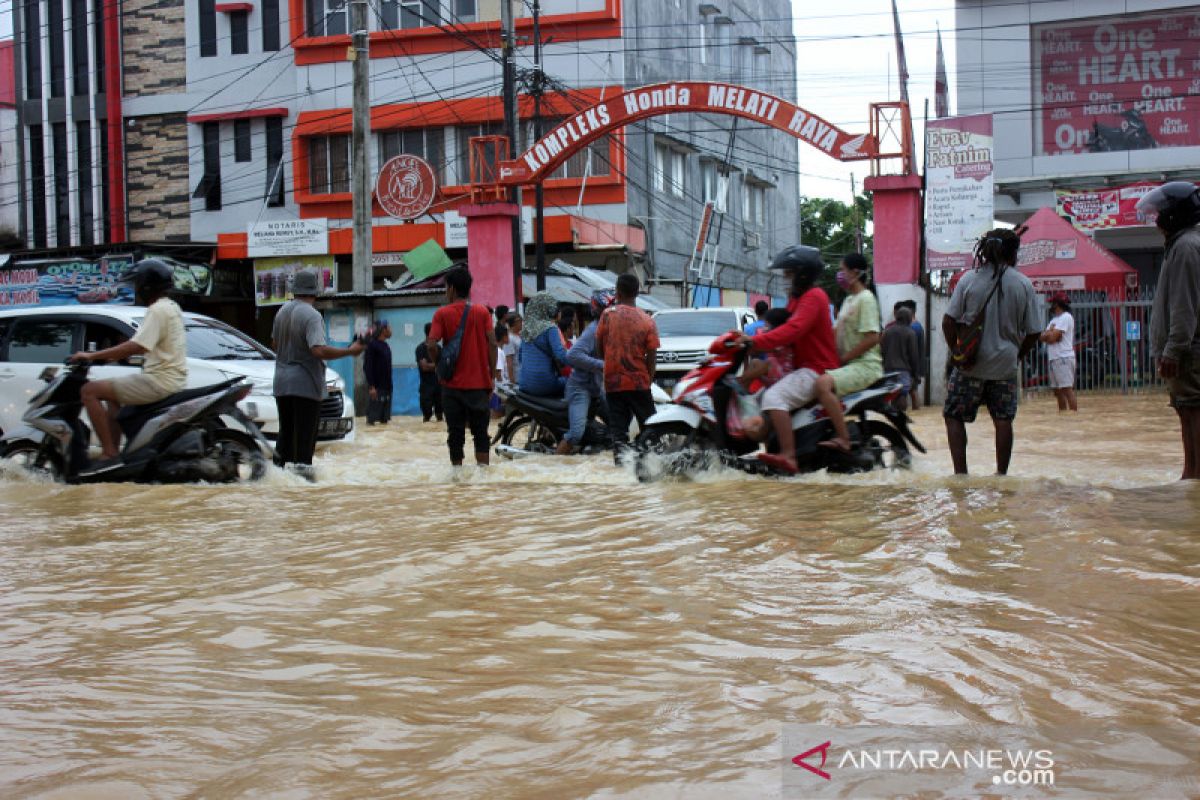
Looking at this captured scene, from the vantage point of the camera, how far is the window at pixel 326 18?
30906mm

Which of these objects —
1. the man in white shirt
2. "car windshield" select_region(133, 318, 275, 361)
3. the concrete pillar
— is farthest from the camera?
the concrete pillar

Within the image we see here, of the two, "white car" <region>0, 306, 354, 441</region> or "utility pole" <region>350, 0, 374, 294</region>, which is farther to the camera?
"utility pole" <region>350, 0, 374, 294</region>

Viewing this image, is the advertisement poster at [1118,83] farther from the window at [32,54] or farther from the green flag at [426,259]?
the window at [32,54]

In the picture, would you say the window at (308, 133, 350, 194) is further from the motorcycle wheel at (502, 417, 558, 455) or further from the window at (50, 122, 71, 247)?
the motorcycle wheel at (502, 417, 558, 455)

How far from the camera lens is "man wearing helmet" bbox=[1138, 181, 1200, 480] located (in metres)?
7.08

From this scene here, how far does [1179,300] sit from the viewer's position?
709cm

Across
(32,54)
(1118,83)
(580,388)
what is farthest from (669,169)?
(580,388)

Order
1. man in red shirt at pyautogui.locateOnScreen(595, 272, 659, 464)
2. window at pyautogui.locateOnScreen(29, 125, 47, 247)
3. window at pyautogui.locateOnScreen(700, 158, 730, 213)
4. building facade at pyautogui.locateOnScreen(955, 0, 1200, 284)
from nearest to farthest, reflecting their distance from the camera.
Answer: man in red shirt at pyautogui.locateOnScreen(595, 272, 659, 464), building facade at pyautogui.locateOnScreen(955, 0, 1200, 284), window at pyautogui.locateOnScreen(29, 125, 47, 247), window at pyautogui.locateOnScreen(700, 158, 730, 213)

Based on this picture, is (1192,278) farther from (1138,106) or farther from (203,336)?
(1138,106)

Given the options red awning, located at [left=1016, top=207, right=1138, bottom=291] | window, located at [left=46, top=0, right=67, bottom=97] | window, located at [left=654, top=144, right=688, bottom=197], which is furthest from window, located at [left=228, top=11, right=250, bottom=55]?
red awning, located at [left=1016, top=207, right=1138, bottom=291]

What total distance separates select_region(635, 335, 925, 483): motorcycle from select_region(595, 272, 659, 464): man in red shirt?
623 millimetres

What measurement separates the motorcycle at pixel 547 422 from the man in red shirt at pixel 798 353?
234 centimetres

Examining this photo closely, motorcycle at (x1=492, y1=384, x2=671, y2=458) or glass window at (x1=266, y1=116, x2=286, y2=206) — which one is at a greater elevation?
glass window at (x1=266, y1=116, x2=286, y2=206)

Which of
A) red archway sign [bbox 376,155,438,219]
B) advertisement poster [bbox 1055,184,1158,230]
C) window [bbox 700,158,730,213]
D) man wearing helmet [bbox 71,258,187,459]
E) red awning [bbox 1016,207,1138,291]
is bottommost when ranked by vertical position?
man wearing helmet [bbox 71,258,187,459]
